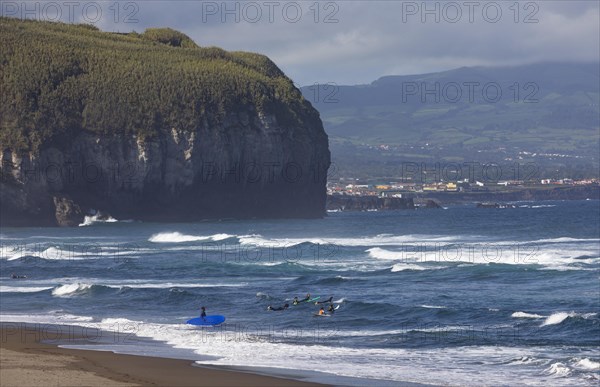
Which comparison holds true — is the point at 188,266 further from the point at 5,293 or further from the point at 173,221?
the point at 173,221

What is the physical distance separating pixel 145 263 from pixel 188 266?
9.89 feet

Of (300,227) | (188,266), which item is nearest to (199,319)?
(188,266)

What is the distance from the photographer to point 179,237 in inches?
3236

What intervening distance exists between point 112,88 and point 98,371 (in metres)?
87.1

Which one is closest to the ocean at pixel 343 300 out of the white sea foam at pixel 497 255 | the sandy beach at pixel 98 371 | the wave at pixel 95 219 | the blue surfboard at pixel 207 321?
the white sea foam at pixel 497 255

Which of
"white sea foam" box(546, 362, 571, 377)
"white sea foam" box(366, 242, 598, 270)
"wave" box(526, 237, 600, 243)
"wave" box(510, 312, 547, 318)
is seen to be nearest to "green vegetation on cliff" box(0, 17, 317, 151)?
"wave" box(526, 237, 600, 243)

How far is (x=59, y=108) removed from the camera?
104562 mm

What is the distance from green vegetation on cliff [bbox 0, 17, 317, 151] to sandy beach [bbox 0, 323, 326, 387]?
7312 cm

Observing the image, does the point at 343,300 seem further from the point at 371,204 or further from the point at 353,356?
the point at 371,204

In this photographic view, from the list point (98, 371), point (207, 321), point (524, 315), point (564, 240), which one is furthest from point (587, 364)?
point (564, 240)

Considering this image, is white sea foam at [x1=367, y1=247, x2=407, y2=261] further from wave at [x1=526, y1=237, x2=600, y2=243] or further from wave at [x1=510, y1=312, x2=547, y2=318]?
wave at [x1=510, y1=312, x2=547, y2=318]

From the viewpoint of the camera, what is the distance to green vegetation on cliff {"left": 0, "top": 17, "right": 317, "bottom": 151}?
104062 millimetres

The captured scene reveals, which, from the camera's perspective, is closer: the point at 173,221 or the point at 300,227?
the point at 300,227

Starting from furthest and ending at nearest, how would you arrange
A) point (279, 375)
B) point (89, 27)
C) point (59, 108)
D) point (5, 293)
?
point (89, 27) < point (59, 108) < point (5, 293) < point (279, 375)
